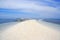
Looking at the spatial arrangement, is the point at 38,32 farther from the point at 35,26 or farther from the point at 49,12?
the point at 49,12

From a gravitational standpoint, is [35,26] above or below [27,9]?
below

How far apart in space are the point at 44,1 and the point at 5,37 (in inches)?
25.5

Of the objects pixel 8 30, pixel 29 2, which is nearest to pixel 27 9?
pixel 29 2

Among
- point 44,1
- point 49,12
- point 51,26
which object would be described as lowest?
point 51,26

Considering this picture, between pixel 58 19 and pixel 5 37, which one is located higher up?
pixel 58 19

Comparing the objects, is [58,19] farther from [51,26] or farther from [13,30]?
[13,30]

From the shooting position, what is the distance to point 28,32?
156 cm

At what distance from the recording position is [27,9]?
1.58m

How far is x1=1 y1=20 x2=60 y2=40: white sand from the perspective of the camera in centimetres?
156

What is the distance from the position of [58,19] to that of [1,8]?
709 mm

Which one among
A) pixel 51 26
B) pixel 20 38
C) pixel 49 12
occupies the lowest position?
pixel 20 38

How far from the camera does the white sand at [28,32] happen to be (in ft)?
5.11

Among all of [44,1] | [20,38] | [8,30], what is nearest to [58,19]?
[44,1]

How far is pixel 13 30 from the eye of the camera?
5.12ft
